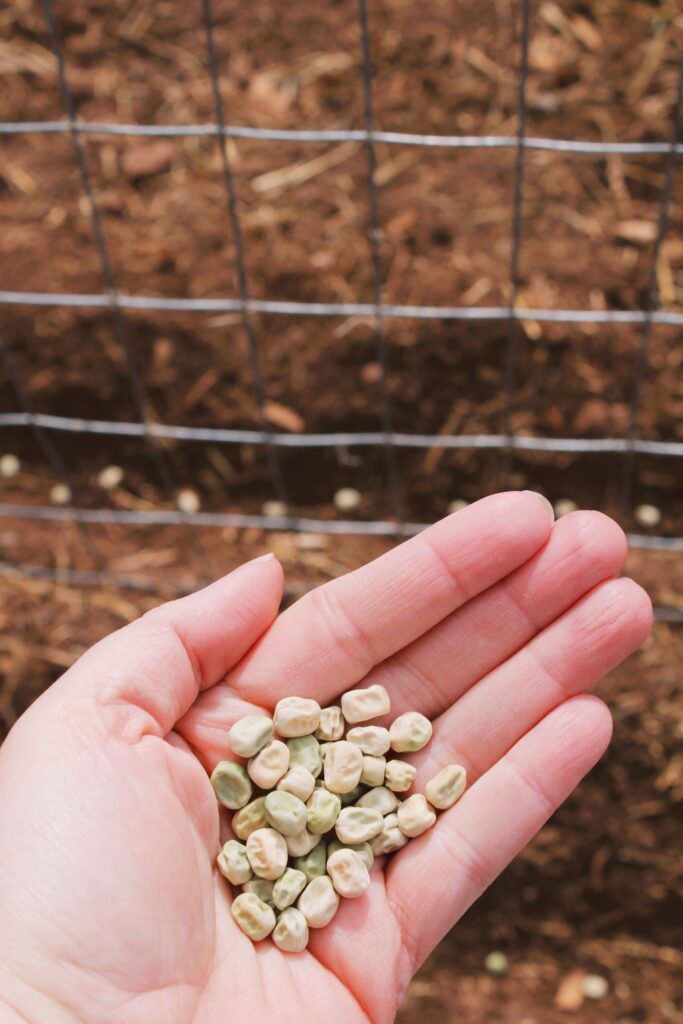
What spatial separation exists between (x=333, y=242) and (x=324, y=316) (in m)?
0.17

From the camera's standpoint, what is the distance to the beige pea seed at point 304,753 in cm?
129

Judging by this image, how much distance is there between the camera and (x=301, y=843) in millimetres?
1271

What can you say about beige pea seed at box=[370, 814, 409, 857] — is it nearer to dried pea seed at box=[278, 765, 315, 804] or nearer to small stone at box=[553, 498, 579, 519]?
dried pea seed at box=[278, 765, 315, 804]

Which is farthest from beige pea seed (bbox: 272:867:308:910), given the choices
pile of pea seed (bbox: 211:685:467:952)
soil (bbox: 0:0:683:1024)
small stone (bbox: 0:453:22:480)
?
small stone (bbox: 0:453:22:480)

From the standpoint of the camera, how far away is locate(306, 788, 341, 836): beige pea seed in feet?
4.17

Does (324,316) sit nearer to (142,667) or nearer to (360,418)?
(360,418)

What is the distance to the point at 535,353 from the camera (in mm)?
2072

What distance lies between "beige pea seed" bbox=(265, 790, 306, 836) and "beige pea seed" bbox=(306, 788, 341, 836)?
18 mm

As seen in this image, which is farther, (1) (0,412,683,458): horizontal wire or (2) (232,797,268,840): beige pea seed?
(1) (0,412,683,458): horizontal wire

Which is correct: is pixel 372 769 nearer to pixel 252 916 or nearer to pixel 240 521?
pixel 252 916

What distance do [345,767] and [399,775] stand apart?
0.06 metres

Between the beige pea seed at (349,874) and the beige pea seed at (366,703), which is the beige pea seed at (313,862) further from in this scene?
the beige pea seed at (366,703)

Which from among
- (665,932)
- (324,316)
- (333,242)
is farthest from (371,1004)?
(333,242)

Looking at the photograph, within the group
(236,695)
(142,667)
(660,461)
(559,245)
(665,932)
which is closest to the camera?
(142,667)
